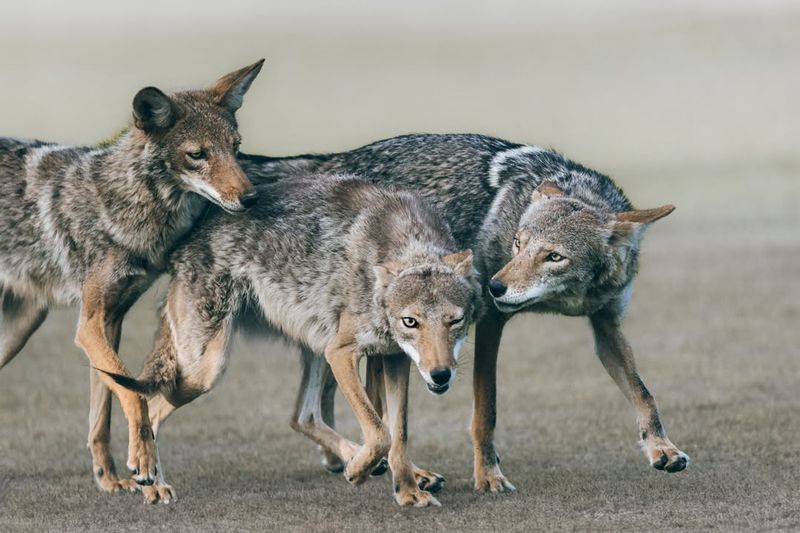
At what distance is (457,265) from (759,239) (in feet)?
55.9

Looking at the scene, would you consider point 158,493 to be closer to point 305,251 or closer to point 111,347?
point 111,347

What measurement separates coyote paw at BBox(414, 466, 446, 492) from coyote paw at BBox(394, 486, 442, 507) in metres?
0.47

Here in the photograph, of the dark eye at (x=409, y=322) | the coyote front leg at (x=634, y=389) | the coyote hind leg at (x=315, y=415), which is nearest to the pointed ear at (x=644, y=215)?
the coyote front leg at (x=634, y=389)

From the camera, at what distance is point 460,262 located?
28.4ft

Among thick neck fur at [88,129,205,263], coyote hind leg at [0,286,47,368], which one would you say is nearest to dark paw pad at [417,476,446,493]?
thick neck fur at [88,129,205,263]

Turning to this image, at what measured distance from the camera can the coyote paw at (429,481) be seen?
923cm

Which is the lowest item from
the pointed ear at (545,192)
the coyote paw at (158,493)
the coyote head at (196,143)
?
the coyote paw at (158,493)

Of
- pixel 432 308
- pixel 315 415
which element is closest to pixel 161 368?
pixel 315 415

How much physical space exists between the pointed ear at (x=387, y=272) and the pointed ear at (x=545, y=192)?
1.10 meters

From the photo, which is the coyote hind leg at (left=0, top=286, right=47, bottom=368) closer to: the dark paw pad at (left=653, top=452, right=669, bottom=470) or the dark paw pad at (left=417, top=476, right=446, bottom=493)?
the dark paw pad at (left=417, top=476, right=446, bottom=493)

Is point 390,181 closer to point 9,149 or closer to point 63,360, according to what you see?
point 9,149

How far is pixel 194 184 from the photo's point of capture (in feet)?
29.5

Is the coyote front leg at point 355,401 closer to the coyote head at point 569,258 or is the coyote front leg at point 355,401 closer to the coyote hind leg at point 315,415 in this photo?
the coyote head at point 569,258

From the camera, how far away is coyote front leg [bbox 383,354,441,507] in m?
8.69
